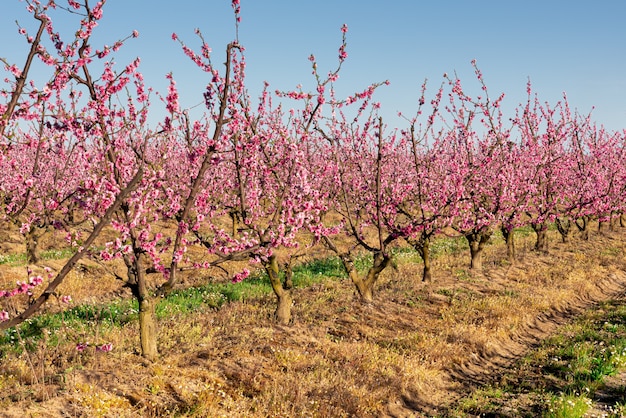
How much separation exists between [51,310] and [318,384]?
353 inches

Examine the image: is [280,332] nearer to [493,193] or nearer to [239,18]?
[239,18]

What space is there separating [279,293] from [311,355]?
2.29m

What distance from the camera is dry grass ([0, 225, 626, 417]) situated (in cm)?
670

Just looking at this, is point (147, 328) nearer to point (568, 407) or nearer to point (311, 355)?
point (311, 355)

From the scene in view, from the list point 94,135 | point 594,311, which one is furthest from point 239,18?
point 594,311

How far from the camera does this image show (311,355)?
8.85 metres

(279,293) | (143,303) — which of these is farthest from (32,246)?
(143,303)

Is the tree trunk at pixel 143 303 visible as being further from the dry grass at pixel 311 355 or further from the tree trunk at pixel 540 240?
the tree trunk at pixel 540 240

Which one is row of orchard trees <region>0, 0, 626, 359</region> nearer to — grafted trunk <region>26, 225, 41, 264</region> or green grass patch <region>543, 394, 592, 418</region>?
grafted trunk <region>26, 225, 41, 264</region>

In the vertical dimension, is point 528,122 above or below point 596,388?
above

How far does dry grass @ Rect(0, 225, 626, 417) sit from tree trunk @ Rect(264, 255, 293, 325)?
358 millimetres

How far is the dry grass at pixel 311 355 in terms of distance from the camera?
22.0 ft

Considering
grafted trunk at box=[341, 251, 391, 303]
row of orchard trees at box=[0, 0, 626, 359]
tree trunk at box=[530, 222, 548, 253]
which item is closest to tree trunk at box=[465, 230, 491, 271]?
row of orchard trees at box=[0, 0, 626, 359]

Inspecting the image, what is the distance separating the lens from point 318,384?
25.2 ft
